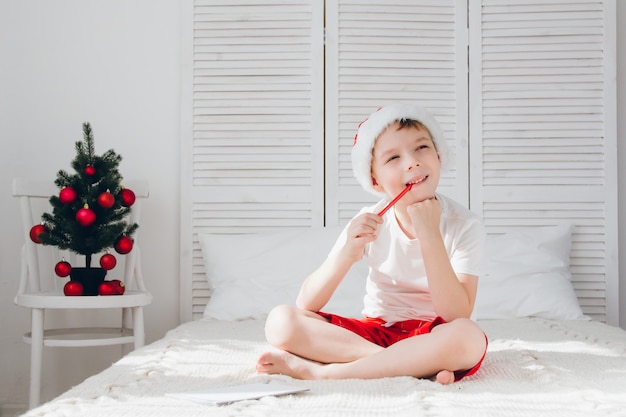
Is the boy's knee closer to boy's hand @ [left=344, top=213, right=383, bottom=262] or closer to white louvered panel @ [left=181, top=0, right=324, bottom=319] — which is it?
→ boy's hand @ [left=344, top=213, right=383, bottom=262]

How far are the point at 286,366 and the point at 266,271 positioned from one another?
115 cm

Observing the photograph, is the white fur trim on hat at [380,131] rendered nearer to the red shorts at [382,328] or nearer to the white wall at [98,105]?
the red shorts at [382,328]

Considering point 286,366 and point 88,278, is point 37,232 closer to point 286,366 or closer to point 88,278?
point 88,278

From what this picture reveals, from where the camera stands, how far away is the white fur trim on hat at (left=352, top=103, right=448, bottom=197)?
1.70 meters

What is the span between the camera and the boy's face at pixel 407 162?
163 centimetres

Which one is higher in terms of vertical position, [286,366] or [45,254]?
[45,254]

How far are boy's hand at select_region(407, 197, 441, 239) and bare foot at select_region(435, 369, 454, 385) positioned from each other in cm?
30

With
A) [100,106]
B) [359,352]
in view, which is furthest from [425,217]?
[100,106]

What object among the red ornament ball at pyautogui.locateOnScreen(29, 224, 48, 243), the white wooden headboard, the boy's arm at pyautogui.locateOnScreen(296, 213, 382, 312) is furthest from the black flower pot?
the boy's arm at pyautogui.locateOnScreen(296, 213, 382, 312)

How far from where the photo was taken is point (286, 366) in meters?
1.43

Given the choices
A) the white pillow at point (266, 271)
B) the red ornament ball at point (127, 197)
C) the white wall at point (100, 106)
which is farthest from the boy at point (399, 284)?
the white wall at point (100, 106)

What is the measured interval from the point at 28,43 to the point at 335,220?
131 cm

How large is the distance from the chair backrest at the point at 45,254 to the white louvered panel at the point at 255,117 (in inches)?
8.9

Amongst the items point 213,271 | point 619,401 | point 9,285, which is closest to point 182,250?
A: point 213,271
